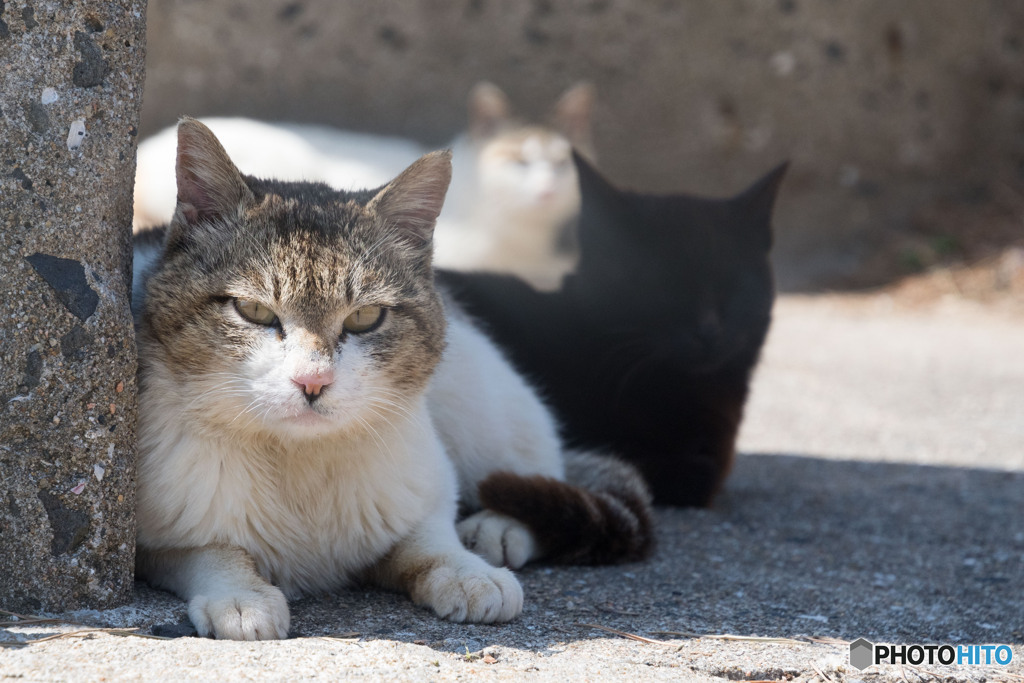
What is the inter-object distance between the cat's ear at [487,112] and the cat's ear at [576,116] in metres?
0.35

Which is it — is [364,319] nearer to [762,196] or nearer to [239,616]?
[239,616]

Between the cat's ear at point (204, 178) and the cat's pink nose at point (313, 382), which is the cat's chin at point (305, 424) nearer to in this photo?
the cat's pink nose at point (313, 382)

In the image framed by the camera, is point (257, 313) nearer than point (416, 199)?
Yes

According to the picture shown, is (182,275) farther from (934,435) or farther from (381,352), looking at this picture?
(934,435)

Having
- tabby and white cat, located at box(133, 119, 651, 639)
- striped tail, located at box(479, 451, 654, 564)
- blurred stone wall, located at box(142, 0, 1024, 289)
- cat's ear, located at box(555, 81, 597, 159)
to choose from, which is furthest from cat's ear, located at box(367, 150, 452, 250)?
blurred stone wall, located at box(142, 0, 1024, 289)

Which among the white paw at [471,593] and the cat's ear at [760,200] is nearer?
the white paw at [471,593]

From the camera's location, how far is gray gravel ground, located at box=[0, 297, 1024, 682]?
1.82 meters

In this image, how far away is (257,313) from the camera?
6.73 feet

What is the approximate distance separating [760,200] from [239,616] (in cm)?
260

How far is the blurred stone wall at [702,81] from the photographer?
727 centimetres

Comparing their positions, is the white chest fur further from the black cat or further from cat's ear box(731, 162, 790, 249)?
cat's ear box(731, 162, 790, 249)

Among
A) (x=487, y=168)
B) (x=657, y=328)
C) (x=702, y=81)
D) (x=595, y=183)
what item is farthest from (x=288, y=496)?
(x=702, y=81)

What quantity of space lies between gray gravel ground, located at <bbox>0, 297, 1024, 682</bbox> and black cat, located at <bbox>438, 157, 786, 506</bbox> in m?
0.30

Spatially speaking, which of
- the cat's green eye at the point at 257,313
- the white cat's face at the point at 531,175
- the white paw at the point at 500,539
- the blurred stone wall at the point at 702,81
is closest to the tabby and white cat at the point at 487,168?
the white cat's face at the point at 531,175
